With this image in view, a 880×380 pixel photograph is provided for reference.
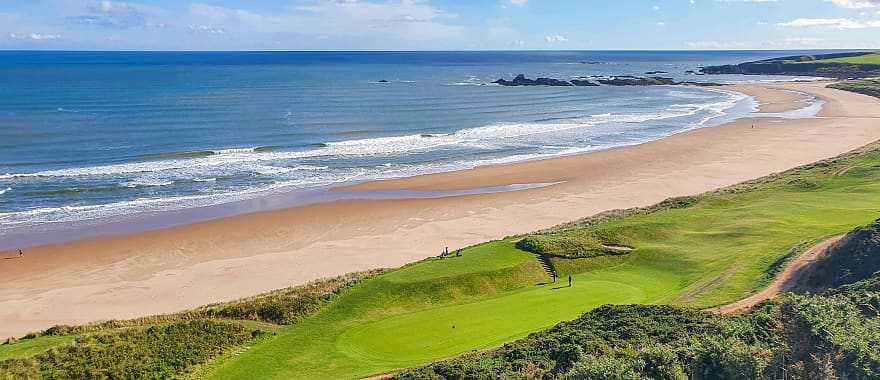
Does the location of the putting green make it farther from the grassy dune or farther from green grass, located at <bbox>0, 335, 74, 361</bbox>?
green grass, located at <bbox>0, 335, 74, 361</bbox>

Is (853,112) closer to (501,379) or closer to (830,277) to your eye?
(830,277)

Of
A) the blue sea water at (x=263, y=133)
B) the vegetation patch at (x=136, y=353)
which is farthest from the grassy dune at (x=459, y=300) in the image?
the blue sea water at (x=263, y=133)

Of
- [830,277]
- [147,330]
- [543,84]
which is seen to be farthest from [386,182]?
[543,84]

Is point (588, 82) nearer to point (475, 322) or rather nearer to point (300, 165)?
point (300, 165)

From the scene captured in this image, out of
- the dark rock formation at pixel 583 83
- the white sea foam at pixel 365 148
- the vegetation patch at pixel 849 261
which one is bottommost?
the vegetation patch at pixel 849 261

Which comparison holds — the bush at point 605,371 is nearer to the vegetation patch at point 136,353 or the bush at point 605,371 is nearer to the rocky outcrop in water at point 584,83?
the vegetation patch at point 136,353

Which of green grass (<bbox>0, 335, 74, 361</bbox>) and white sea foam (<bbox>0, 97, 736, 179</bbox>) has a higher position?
white sea foam (<bbox>0, 97, 736, 179</bbox>)

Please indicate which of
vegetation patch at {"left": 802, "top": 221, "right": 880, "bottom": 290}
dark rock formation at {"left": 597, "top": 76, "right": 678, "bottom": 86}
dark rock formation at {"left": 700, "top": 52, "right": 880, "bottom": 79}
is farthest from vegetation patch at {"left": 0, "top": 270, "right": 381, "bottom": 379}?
dark rock formation at {"left": 700, "top": 52, "right": 880, "bottom": 79}
